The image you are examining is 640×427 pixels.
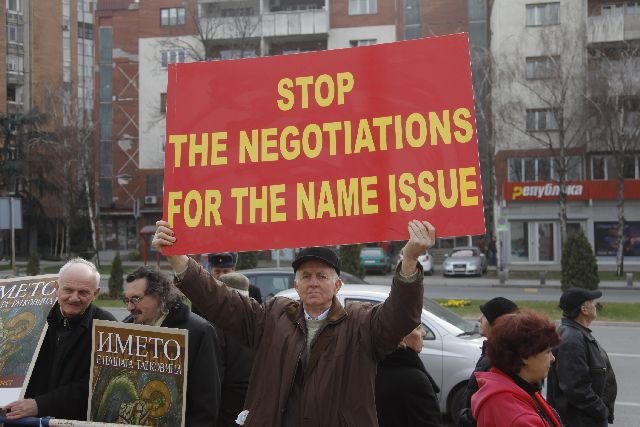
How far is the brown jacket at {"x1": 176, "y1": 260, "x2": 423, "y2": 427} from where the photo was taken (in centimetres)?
291

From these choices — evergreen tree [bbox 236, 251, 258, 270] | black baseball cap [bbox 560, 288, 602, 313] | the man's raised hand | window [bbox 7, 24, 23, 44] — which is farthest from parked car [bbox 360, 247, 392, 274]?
window [bbox 7, 24, 23, 44]

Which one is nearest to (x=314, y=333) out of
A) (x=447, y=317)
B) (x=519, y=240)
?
(x=447, y=317)

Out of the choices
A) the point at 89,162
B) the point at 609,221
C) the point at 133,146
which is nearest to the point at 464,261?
the point at 609,221

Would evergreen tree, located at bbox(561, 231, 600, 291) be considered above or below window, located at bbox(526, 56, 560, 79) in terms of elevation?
below

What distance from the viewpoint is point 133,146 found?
5262 cm

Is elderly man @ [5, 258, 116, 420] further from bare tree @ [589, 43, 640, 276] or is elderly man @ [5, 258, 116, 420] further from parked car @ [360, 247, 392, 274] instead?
bare tree @ [589, 43, 640, 276]

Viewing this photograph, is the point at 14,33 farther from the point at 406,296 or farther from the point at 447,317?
the point at 406,296

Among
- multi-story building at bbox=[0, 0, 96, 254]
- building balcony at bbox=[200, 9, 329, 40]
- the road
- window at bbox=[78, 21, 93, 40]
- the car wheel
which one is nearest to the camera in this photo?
the car wheel

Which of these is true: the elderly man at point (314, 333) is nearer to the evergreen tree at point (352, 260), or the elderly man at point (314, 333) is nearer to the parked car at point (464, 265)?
the evergreen tree at point (352, 260)

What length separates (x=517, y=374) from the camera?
2877 millimetres

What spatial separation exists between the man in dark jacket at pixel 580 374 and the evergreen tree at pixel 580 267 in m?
16.3

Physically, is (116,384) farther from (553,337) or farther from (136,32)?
(136,32)

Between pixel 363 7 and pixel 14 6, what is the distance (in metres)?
28.7

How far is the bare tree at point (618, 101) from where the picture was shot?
30.5m
